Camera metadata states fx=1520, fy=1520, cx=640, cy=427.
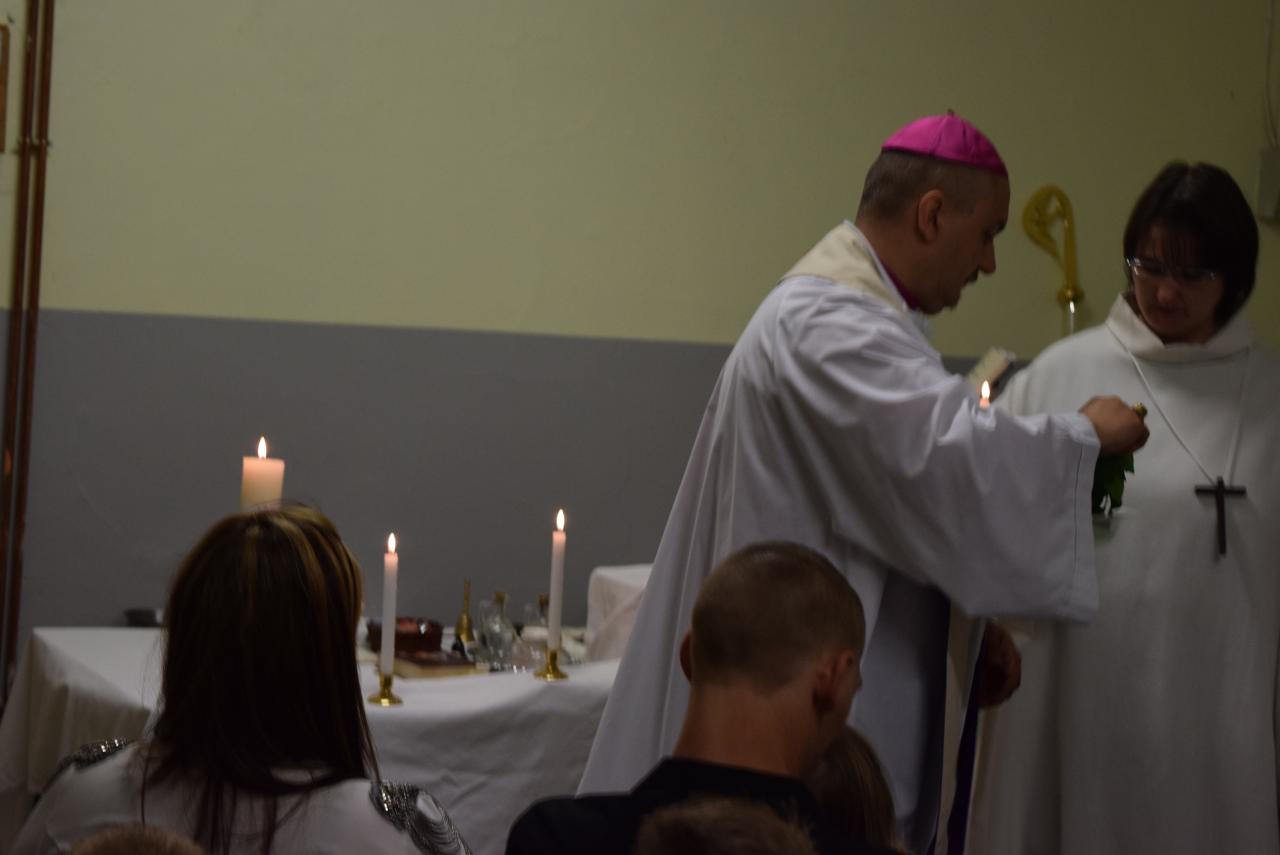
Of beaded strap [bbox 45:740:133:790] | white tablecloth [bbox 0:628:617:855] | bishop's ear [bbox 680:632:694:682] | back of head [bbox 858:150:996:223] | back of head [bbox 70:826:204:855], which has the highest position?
back of head [bbox 858:150:996:223]

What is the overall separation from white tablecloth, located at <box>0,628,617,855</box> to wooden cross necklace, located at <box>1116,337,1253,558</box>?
1.23 metres

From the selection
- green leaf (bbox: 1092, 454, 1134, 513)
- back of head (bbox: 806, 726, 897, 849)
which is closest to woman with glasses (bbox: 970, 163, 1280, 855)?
green leaf (bbox: 1092, 454, 1134, 513)

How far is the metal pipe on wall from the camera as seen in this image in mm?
4117

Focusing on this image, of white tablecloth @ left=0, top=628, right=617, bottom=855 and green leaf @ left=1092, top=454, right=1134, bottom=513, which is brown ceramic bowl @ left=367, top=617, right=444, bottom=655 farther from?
green leaf @ left=1092, top=454, right=1134, bottom=513

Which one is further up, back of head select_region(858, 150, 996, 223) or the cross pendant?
back of head select_region(858, 150, 996, 223)

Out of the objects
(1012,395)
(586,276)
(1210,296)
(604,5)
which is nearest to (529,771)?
(1012,395)

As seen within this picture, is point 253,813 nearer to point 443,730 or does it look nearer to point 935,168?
point 443,730

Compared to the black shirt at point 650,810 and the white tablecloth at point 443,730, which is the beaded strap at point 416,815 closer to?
the black shirt at point 650,810

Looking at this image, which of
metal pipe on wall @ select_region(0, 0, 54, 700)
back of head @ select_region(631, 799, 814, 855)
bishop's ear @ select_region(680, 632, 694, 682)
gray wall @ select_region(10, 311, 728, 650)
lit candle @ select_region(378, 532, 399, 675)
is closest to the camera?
back of head @ select_region(631, 799, 814, 855)

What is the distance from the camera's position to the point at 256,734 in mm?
1726

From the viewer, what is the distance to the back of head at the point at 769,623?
1689 millimetres

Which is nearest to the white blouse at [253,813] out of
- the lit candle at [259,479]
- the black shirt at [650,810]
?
the black shirt at [650,810]

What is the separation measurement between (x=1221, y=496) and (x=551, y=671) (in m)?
1.38

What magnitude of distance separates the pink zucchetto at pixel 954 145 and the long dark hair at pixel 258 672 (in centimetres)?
124
